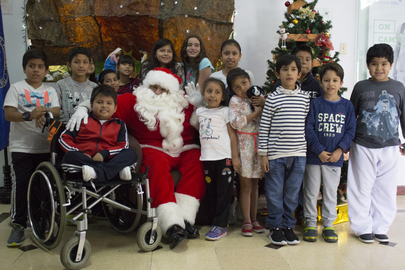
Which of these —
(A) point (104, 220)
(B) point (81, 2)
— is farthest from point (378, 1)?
(A) point (104, 220)

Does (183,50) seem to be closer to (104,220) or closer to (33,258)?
(104,220)

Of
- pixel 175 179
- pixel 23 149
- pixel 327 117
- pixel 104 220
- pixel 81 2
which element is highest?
pixel 81 2

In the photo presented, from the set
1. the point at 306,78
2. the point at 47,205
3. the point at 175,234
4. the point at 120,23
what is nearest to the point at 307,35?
the point at 306,78

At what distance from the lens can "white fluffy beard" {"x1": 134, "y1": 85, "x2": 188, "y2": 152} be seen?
261 centimetres

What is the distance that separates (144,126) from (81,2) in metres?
2.19

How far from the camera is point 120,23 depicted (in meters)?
3.90

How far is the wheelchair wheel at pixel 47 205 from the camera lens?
6.23ft

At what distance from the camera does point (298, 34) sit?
3.35m

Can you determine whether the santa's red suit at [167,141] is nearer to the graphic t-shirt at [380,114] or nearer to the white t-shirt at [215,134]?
the white t-shirt at [215,134]

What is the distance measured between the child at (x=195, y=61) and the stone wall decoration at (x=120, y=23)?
84cm

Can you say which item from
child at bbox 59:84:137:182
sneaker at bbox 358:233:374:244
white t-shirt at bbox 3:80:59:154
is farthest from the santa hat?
sneaker at bbox 358:233:374:244

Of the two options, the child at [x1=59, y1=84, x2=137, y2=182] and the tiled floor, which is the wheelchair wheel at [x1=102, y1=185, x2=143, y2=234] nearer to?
the tiled floor

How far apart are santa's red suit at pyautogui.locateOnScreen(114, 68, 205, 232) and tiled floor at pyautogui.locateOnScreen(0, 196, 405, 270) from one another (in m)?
0.30

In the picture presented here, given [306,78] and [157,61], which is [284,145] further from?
[157,61]
